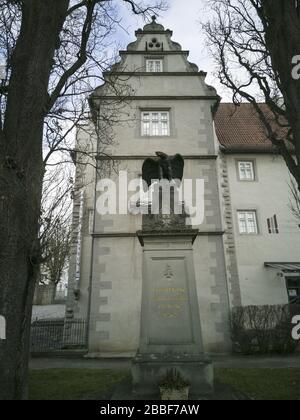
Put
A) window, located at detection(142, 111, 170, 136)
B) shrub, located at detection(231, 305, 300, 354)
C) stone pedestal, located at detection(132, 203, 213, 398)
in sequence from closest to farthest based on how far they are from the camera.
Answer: stone pedestal, located at detection(132, 203, 213, 398)
shrub, located at detection(231, 305, 300, 354)
window, located at detection(142, 111, 170, 136)

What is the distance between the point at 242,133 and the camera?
20.7 m

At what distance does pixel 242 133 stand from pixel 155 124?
6.92m

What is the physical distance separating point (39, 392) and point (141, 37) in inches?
687

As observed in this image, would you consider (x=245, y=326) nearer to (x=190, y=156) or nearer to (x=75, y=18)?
(x=190, y=156)

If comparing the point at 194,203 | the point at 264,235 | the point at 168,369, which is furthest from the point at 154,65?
the point at 168,369

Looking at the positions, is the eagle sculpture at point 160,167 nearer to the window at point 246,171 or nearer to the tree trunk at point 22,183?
the tree trunk at point 22,183

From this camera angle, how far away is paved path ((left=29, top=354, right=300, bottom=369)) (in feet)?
32.9

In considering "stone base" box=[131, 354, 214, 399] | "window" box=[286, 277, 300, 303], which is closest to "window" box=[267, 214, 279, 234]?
"window" box=[286, 277, 300, 303]

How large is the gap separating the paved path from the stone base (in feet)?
13.2


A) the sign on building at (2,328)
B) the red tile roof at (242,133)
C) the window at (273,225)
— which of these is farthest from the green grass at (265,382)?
the red tile roof at (242,133)

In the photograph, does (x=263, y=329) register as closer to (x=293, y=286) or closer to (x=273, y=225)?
(x=293, y=286)

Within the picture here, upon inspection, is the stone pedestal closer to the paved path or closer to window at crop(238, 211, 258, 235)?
the paved path

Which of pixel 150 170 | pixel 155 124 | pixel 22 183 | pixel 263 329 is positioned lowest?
pixel 263 329

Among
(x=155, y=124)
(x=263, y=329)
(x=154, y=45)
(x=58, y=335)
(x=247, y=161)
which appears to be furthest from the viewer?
(x=247, y=161)
